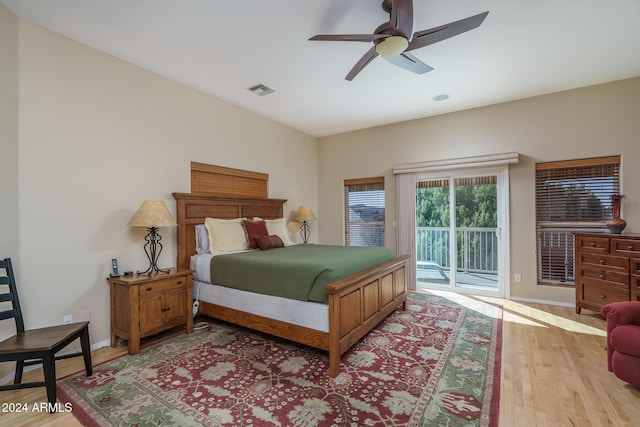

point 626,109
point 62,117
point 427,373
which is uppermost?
point 626,109

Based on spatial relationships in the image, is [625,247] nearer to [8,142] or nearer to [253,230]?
[253,230]

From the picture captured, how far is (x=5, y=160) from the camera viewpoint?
7.40 feet

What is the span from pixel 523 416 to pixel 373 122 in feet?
14.5

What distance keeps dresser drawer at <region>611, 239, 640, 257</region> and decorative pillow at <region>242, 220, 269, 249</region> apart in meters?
4.19

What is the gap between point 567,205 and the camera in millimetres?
3938

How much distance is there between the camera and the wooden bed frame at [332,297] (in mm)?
2280

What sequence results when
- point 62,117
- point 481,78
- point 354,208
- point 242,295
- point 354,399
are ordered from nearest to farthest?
1. point 354,399
2. point 62,117
3. point 242,295
4. point 481,78
5. point 354,208

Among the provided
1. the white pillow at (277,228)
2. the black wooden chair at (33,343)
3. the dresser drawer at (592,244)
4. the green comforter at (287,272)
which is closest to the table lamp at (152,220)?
the green comforter at (287,272)

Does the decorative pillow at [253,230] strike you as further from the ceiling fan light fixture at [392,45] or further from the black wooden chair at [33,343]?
the ceiling fan light fixture at [392,45]

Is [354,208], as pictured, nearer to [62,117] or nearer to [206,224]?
[206,224]

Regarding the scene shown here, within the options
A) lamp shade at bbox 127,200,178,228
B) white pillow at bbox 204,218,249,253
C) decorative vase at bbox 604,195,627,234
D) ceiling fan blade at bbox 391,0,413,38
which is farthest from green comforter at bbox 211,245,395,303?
decorative vase at bbox 604,195,627,234

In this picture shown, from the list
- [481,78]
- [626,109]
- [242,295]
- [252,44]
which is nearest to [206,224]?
[242,295]

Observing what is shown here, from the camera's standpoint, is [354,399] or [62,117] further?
[62,117]

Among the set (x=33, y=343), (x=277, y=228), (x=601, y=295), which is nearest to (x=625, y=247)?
(x=601, y=295)
